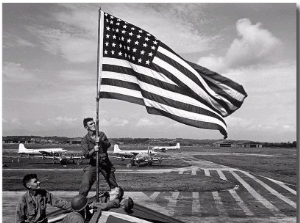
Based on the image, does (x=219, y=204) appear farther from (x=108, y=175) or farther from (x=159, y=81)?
(x=159, y=81)

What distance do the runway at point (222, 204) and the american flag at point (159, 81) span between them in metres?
4.28

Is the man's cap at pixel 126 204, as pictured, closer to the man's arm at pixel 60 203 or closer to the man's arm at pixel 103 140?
the man's arm at pixel 60 203

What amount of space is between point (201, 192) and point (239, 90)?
9.27 m

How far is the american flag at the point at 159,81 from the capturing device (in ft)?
18.0

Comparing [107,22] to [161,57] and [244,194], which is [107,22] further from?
[244,194]

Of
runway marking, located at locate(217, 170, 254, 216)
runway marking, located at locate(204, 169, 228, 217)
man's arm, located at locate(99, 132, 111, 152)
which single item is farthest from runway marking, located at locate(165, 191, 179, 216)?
man's arm, located at locate(99, 132, 111, 152)

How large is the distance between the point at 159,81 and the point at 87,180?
7.42 feet

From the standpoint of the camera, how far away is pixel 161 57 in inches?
221

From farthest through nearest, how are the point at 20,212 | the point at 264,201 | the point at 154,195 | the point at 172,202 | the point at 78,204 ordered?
the point at 154,195 < the point at 264,201 < the point at 172,202 < the point at 20,212 < the point at 78,204

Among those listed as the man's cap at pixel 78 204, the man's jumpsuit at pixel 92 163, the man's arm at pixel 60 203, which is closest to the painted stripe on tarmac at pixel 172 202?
the man's jumpsuit at pixel 92 163

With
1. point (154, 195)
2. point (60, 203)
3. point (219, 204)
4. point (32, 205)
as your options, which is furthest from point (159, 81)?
point (154, 195)

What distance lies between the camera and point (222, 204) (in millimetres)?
11023

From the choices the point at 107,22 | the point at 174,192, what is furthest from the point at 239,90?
the point at 174,192

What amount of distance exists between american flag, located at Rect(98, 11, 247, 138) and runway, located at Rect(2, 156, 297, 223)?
428 centimetres
